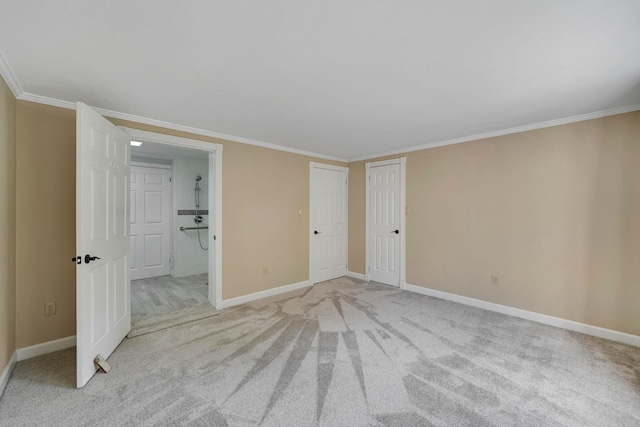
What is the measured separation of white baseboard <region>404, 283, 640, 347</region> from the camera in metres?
2.71

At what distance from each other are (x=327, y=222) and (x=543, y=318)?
328 cm

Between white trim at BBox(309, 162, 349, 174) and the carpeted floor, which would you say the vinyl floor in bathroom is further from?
white trim at BBox(309, 162, 349, 174)

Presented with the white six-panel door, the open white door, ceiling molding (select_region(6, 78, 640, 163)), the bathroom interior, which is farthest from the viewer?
the bathroom interior

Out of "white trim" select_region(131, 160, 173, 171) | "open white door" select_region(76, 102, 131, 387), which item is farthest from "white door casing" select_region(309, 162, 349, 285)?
"white trim" select_region(131, 160, 173, 171)

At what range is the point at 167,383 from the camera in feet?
6.66

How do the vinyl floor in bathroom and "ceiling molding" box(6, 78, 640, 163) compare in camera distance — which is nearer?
"ceiling molding" box(6, 78, 640, 163)

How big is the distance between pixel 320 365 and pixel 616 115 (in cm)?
380

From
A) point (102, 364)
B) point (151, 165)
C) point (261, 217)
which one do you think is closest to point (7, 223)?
point (102, 364)

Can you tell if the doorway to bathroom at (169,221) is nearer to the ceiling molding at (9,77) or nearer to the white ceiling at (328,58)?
the ceiling molding at (9,77)

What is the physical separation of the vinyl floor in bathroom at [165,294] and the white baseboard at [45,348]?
2.17ft

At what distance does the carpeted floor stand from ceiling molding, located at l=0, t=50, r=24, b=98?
2314 millimetres

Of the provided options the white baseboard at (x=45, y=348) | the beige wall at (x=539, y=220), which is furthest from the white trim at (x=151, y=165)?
the beige wall at (x=539, y=220)

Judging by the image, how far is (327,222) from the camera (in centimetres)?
503

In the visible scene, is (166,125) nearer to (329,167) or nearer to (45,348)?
(45,348)
